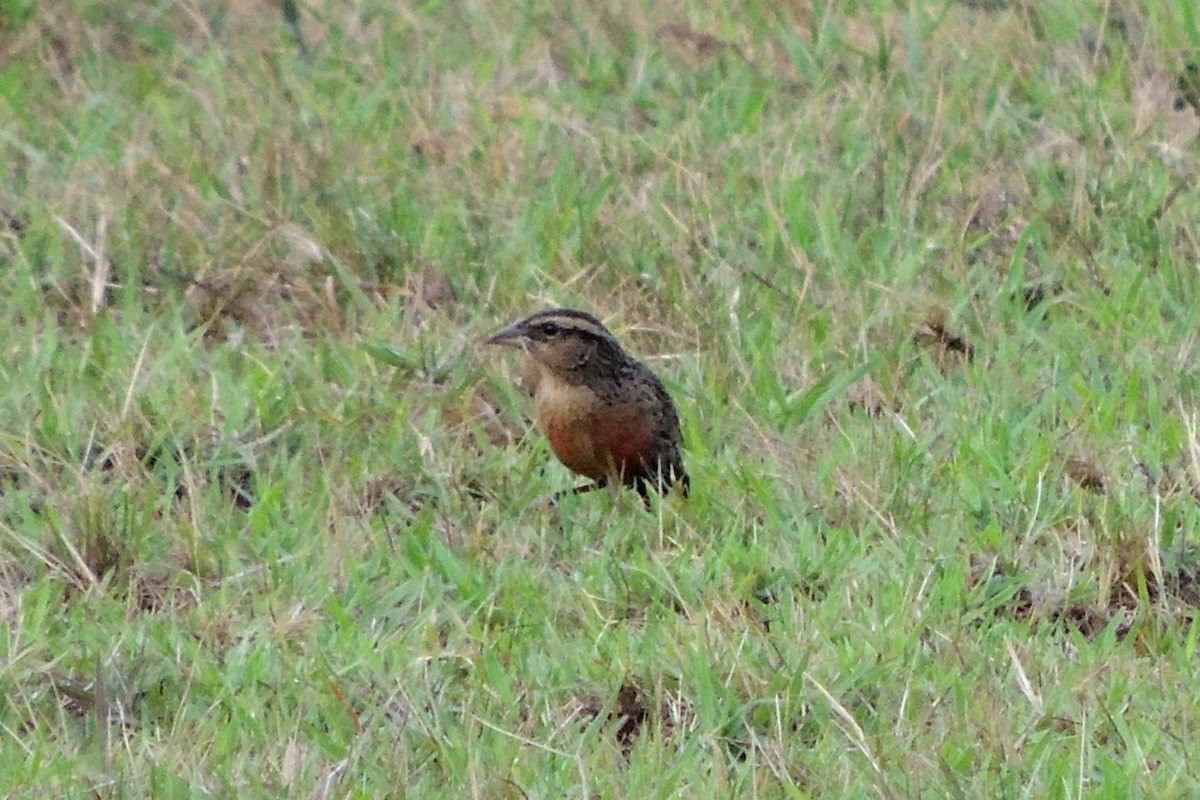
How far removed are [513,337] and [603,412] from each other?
0.46 metres

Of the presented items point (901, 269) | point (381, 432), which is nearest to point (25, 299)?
point (381, 432)

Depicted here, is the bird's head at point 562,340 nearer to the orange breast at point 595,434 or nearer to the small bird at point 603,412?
the small bird at point 603,412

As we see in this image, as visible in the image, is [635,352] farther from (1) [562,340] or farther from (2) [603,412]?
(2) [603,412]

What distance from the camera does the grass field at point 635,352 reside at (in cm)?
489

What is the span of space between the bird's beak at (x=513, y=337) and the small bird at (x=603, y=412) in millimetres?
69

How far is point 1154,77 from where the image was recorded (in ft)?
28.4

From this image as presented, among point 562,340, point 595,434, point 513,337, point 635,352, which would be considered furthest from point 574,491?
point 635,352

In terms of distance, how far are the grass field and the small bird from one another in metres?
0.13

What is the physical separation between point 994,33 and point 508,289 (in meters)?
2.60

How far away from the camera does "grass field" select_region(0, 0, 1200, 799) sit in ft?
16.0

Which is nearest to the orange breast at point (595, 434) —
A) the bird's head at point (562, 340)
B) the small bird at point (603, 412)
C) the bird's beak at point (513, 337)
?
the small bird at point (603, 412)

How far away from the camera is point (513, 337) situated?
6617mm

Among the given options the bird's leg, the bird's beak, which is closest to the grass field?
the bird's leg

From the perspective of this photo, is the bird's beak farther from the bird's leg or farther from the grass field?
the bird's leg
